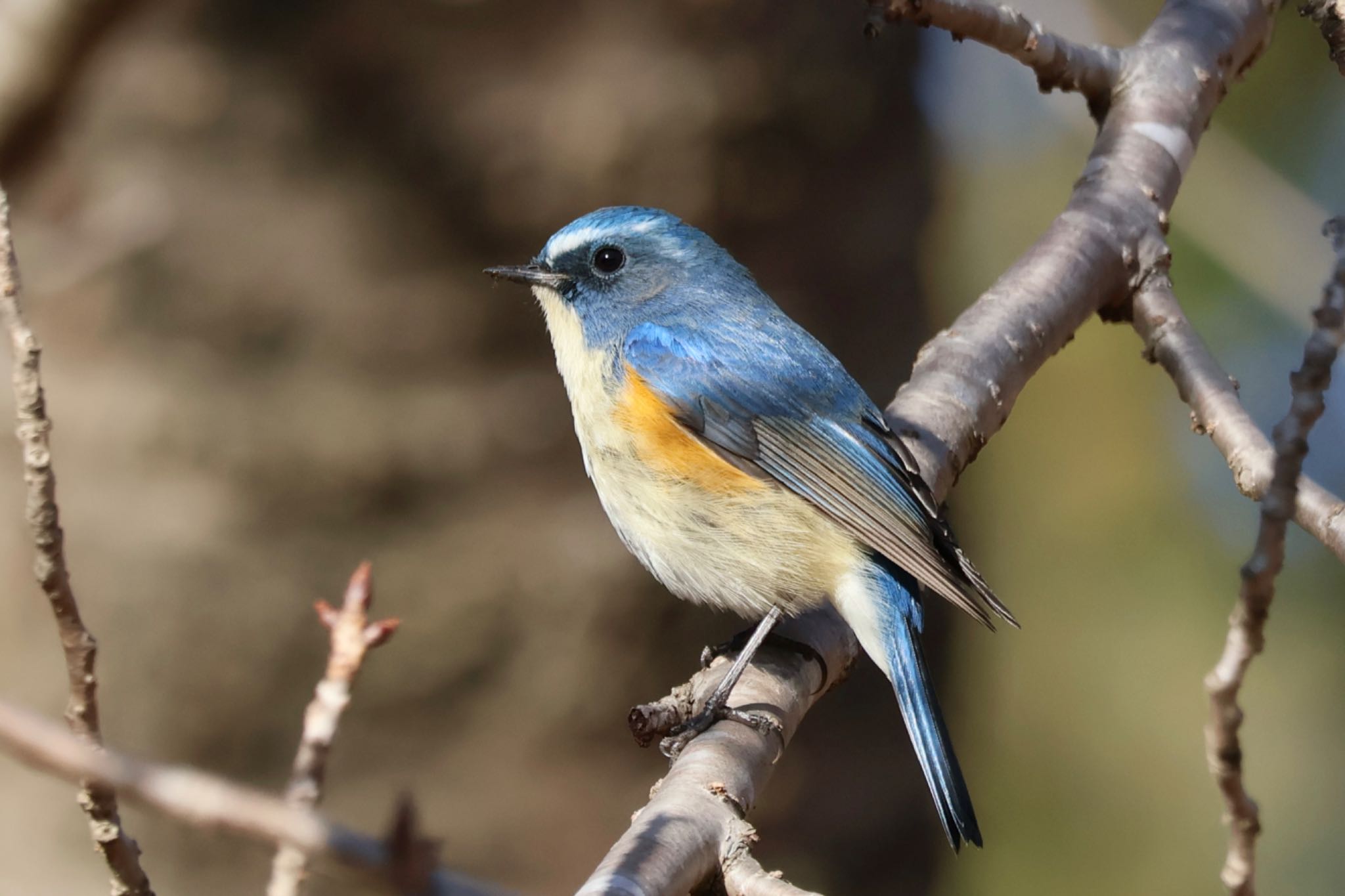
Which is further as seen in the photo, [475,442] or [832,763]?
[832,763]

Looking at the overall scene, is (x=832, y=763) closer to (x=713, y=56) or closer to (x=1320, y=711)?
(x=713, y=56)

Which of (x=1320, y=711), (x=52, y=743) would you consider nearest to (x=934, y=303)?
(x=1320, y=711)

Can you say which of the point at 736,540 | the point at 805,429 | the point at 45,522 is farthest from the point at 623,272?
the point at 45,522

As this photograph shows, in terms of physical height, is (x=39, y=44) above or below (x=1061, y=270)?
above

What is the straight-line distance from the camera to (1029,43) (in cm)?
351

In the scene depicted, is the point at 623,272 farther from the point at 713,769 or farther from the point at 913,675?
the point at 713,769

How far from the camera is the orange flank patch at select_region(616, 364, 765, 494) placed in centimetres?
303

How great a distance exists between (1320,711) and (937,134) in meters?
4.74

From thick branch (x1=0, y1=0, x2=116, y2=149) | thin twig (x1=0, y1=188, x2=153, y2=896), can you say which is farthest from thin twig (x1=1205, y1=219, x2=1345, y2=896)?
thick branch (x1=0, y1=0, x2=116, y2=149)

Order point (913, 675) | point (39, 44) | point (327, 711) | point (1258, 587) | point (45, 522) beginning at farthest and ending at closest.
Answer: point (39, 44), point (913, 675), point (45, 522), point (1258, 587), point (327, 711)

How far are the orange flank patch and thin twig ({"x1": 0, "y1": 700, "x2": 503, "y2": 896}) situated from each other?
7.23 feet

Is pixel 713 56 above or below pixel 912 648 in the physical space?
above

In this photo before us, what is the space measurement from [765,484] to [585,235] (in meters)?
0.94

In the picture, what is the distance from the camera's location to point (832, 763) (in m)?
4.57
